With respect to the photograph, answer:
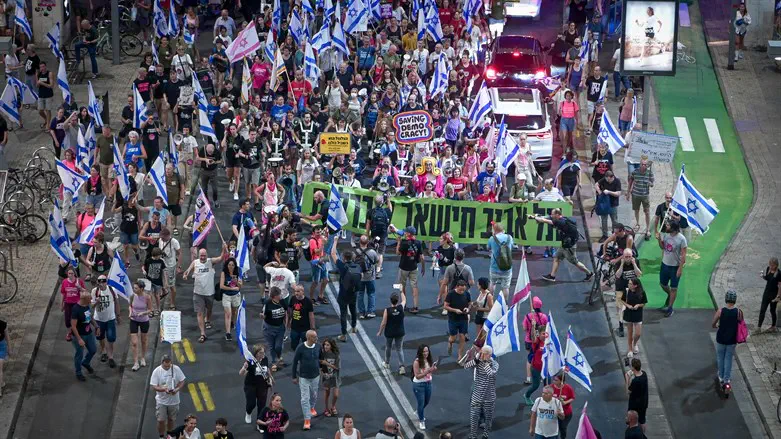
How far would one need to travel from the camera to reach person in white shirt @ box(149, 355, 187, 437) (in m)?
29.2

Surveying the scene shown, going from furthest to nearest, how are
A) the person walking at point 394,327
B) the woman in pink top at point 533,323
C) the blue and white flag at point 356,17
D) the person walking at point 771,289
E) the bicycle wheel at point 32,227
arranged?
the blue and white flag at point 356,17 < the bicycle wheel at point 32,227 < the person walking at point 771,289 < the person walking at point 394,327 < the woman in pink top at point 533,323

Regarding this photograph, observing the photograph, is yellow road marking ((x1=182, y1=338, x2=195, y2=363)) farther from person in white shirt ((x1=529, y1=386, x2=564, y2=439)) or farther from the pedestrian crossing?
the pedestrian crossing

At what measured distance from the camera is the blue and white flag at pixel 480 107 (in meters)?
41.5

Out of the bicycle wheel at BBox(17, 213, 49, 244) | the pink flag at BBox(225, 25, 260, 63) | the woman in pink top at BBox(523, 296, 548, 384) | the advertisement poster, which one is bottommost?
the bicycle wheel at BBox(17, 213, 49, 244)

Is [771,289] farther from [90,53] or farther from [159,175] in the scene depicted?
[90,53]

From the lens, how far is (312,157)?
38875mm

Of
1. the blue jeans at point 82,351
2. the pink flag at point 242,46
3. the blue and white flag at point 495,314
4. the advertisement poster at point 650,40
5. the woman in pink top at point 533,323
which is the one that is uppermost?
the advertisement poster at point 650,40

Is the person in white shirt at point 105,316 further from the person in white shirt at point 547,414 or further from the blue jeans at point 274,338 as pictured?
the person in white shirt at point 547,414

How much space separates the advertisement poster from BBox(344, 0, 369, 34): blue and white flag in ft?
29.0

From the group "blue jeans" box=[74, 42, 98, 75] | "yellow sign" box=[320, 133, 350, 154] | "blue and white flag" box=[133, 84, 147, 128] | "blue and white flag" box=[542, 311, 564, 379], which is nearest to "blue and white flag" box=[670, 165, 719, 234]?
"blue and white flag" box=[542, 311, 564, 379]

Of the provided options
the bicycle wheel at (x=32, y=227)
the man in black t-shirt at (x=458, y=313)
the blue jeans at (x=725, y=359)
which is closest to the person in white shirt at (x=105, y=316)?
the bicycle wheel at (x=32, y=227)

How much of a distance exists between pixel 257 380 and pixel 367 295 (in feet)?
16.7

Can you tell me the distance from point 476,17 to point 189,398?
2248 cm

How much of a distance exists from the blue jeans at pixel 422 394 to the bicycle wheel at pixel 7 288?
10145 mm
